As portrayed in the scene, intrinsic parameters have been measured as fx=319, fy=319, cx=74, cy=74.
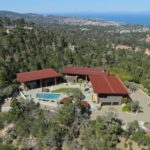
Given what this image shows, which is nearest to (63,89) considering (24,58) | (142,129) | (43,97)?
(43,97)

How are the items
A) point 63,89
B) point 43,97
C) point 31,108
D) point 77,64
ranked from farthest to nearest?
point 77,64 < point 63,89 < point 43,97 < point 31,108

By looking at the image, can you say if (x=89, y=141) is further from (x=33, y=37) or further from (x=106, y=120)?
(x=33, y=37)

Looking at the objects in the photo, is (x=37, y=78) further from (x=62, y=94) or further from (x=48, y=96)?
(x=62, y=94)

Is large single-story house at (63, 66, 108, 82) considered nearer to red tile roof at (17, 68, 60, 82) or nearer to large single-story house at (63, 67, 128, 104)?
large single-story house at (63, 67, 128, 104)

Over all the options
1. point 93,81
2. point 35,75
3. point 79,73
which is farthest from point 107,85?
point 35,75

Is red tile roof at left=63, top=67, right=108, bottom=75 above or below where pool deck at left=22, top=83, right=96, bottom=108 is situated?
above

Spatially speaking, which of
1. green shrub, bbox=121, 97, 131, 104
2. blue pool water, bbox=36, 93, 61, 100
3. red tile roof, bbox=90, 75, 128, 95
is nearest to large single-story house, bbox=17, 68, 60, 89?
blue pool water, bbox=36, 93, 61, 100
